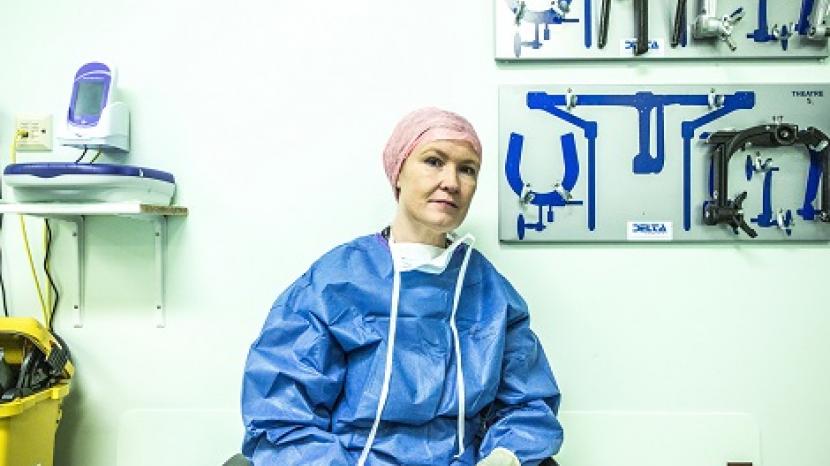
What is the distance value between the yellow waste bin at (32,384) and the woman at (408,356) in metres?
0.51

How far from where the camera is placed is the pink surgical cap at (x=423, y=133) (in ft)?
3.56

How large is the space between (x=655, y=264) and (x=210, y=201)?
3.68 feet

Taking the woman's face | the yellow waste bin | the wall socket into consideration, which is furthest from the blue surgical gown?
the wall socket

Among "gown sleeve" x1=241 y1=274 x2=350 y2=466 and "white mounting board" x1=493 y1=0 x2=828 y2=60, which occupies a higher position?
"white mounting board" x1=493 y1=0 x2=828 y2=60

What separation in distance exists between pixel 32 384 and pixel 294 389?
2.20ft

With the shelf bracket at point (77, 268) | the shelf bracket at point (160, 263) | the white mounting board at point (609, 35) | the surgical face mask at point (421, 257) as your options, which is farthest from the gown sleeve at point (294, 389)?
the white mounting board at point (609, 35)

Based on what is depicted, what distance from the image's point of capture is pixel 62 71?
4.66 feet

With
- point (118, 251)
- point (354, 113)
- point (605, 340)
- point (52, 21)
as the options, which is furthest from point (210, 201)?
point (605, 340)

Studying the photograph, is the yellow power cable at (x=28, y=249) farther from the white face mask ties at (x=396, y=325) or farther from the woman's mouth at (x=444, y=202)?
the woman's mouth at (x=444, y=202)

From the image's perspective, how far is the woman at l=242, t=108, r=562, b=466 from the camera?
1026mm

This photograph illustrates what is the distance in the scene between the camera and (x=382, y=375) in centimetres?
105

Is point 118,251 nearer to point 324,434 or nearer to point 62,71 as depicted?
point 62,71

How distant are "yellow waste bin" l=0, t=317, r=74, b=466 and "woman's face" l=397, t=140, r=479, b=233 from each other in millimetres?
889

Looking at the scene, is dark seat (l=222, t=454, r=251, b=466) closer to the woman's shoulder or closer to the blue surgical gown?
the blue surgical gown
